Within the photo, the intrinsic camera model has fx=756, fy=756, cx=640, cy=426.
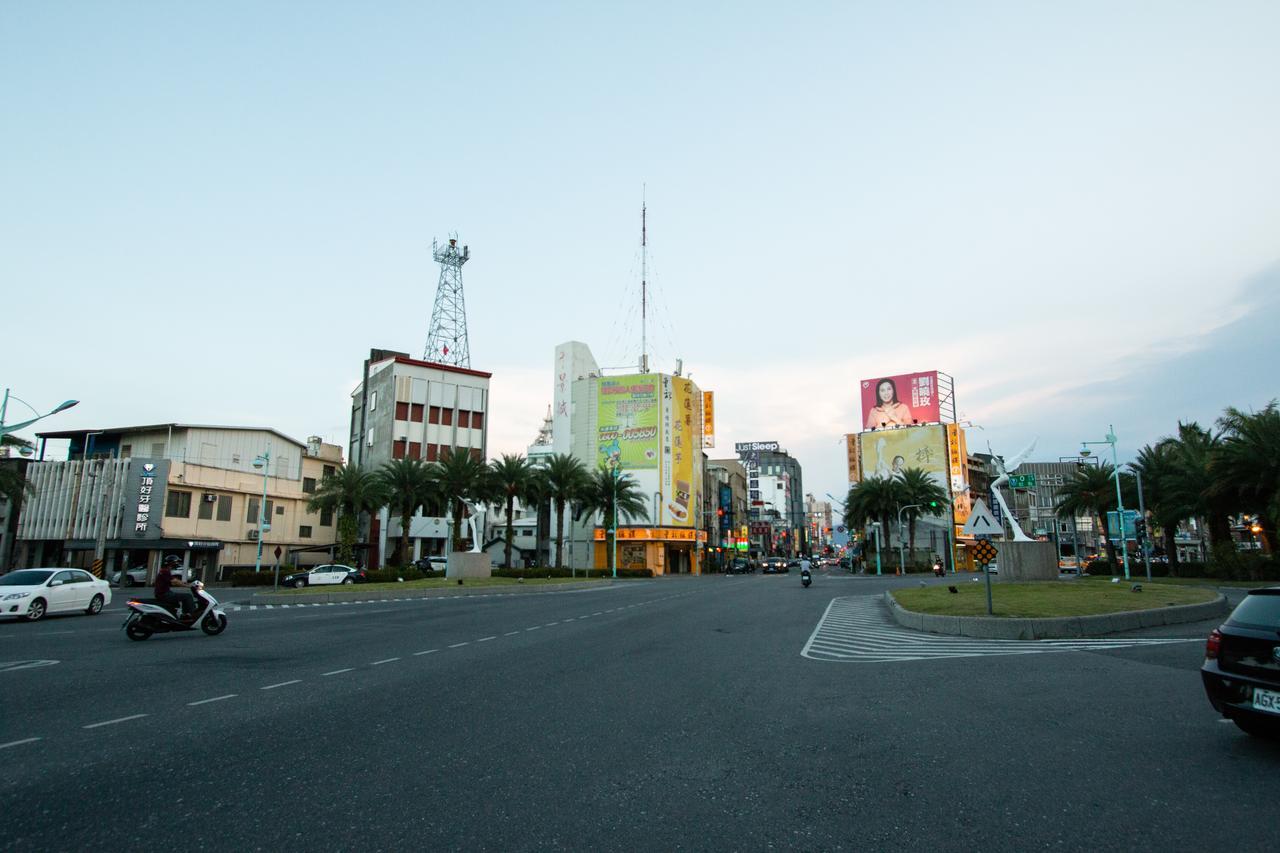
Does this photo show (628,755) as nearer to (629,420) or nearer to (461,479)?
(461,479)

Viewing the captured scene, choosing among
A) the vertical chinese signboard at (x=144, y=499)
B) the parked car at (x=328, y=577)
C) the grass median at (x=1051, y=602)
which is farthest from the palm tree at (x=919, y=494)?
the vertical chinese signboard at (x=144, y=499)

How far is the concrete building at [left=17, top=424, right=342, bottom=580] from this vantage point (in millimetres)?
55094

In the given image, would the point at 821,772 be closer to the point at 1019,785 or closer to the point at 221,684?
the point at 1019,785

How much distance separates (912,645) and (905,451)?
103598mm

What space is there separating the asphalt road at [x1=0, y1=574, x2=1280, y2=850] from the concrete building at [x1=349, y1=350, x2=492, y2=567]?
68.6 m

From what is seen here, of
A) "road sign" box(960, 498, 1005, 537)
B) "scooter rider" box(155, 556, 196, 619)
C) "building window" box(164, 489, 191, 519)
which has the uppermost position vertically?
"building window" box(164, 489, 191, 519)

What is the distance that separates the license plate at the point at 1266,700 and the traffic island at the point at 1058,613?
9651 millimetres

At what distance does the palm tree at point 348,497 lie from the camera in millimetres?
55562

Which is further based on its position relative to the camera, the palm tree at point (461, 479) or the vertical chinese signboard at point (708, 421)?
the vertical chinese signboard at point (708, 421)

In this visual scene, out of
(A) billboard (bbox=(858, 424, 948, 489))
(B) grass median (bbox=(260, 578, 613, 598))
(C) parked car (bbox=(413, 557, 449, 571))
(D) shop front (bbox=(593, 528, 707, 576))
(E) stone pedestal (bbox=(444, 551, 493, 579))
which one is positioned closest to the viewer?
(B) grass median (bbox=(260, 578, 613, 598))

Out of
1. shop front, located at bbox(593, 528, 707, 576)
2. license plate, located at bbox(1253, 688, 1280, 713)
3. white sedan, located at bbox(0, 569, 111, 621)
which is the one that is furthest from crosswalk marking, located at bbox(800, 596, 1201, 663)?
shop front, located at bbox(593, 528, 707, 576)

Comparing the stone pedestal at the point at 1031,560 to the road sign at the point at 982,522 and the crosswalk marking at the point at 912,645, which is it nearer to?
the road sign at the point at 982,522

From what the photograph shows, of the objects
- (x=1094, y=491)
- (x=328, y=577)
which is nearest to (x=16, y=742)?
(x=328, y=577)

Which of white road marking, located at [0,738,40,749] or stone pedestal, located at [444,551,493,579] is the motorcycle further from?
stone pedestal, located at [444,551,493,579]
